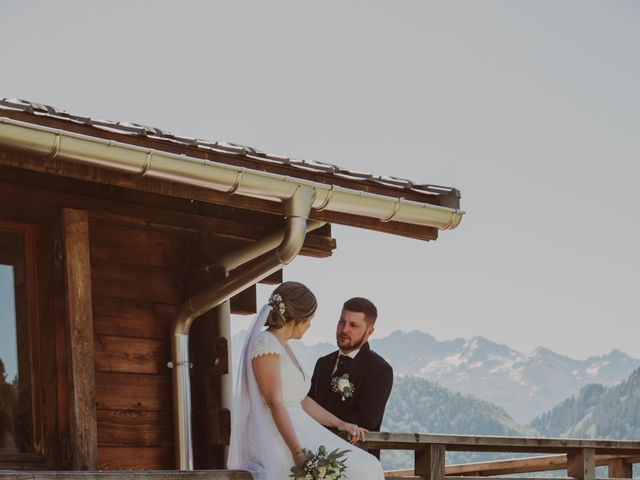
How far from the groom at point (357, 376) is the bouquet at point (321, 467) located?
0.70 m

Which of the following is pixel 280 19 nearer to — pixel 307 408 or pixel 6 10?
pixel 6 10

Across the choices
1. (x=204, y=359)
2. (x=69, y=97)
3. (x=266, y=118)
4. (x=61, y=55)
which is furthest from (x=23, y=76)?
(x=204, y=359)

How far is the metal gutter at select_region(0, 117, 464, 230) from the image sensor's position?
6992 mm

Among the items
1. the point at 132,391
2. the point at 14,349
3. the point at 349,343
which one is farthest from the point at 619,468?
the point at 14,349

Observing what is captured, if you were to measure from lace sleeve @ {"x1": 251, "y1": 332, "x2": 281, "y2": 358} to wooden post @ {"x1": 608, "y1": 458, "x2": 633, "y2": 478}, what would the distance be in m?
4.74

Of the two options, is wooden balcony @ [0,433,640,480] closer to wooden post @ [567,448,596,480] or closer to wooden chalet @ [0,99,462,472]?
wooden post @ [567,448,596,480]

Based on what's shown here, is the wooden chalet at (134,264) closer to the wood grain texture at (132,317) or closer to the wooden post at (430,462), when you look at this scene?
the wood grain texture at (132,317)

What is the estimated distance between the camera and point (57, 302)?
825 cm

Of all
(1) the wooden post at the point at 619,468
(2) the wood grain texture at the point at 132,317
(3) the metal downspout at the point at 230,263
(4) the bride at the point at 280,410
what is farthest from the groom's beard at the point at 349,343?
(1) the wooden post at the point at 619,468

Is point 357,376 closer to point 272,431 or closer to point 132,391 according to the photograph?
point 272,431

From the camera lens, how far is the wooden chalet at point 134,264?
757 centimetres

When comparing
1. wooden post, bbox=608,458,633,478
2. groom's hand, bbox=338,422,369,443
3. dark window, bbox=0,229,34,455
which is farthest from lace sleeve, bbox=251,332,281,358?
wooden post, bbox=608,458,633,478

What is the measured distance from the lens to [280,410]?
7.11m

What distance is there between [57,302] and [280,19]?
117m
